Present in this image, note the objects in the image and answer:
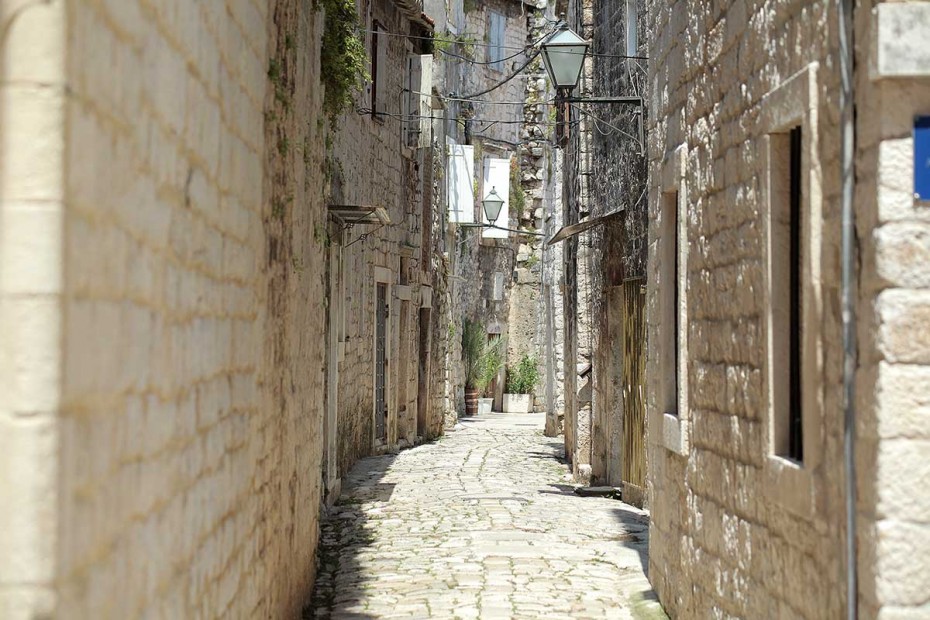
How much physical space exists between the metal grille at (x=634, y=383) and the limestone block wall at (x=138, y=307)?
6.03 m

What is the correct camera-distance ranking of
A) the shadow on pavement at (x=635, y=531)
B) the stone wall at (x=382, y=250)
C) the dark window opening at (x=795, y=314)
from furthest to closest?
the stone wall at (x=382, y=250) → the shadow on pavement at (x=635, y=531) → the dark window opening at (x=795, y=314)

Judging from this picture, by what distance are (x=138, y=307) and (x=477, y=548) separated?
22.0 ft

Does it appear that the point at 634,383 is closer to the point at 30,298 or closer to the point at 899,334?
the point at 899,334

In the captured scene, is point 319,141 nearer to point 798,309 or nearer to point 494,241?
point 798,309

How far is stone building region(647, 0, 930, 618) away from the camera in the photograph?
3416 mm

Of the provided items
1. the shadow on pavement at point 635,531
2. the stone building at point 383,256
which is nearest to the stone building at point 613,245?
the shadow on pavement at point 635,531

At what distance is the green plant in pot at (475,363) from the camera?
2819 centimetres

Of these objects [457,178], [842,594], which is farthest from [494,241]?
[842,594]

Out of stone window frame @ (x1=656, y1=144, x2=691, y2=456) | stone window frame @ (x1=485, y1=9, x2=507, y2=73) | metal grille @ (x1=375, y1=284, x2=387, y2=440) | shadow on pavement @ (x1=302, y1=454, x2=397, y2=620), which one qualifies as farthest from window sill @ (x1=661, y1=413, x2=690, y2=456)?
stone window frame @ (x1=485, y1=9, x2=507, y2=73)

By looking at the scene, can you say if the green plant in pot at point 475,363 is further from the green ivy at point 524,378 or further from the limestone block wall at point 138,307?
the limestone block wall at point 138,307

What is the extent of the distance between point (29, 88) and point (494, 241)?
28.4 metres

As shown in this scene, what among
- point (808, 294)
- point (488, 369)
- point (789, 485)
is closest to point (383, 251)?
point (488, 369)

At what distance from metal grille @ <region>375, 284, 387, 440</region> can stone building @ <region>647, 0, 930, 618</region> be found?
31.4 ft

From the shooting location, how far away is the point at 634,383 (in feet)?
37.7
